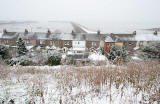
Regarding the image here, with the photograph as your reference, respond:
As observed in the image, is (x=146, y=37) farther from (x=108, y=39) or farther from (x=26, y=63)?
(x=26, y=63)

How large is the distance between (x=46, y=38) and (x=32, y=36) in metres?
3.72

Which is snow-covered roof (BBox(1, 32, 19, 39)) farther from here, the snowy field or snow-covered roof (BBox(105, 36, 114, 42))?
the snowy field

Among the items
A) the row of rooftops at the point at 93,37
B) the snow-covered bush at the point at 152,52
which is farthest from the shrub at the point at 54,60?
the row of rooftops at the point at 93,37

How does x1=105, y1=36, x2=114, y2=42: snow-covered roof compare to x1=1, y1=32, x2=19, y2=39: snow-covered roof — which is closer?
x1=105, y1=36, x2=114, y2=42: snow-covered roof

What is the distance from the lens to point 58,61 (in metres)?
15.1

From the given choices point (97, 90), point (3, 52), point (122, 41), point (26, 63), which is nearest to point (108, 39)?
point (122, 41)

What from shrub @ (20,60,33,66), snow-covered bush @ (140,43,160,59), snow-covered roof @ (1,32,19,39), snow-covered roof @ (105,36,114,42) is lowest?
shrub @ (20,60,33,66)

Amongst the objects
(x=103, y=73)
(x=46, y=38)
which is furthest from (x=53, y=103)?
(x=46, y=38)

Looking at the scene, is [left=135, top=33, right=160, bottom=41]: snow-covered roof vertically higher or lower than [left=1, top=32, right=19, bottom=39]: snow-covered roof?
lower

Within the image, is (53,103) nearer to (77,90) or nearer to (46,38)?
(77,90)

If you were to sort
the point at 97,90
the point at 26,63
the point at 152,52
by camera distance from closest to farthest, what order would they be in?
the point at 97,90
the point at 26,63
the point at 152,52

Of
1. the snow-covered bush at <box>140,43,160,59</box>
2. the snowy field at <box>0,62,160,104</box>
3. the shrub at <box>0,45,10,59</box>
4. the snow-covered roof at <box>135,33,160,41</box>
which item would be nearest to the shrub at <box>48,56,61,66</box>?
the shrub at <box>0,45,10,59</box>

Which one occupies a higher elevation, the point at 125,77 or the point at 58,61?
the point at 125,77

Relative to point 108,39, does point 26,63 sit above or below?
below
